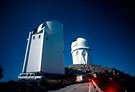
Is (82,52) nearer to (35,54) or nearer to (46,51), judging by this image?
(46,51)

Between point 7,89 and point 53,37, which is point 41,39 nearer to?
point 53,37

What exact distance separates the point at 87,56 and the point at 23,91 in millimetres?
45008

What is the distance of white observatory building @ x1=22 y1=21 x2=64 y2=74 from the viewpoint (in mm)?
22891

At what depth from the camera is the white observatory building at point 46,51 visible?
2289 centimetres

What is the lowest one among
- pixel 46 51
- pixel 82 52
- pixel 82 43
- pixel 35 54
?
pixel 35 54

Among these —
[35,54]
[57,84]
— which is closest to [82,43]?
[35,54]

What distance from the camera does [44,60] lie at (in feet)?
76.0

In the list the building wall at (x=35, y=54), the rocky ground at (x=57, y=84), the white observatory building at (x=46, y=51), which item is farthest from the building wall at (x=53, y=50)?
the rocky ground at (x=57, y=84)

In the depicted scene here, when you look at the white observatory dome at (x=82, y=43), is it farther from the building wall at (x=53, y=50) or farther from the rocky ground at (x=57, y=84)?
the building wall at (x=53, y=50)

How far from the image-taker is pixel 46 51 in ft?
81.7

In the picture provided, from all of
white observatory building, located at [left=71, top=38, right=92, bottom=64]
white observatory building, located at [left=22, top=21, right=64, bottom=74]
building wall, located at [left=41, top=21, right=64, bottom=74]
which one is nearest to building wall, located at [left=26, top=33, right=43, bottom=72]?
white observatory building, located at [left=22, top=21, right=64, bottom=74]

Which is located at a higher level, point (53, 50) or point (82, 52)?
point (82, 52)

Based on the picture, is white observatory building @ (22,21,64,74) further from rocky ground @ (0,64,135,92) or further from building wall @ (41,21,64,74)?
rocky ground @ (0,64,135,92)

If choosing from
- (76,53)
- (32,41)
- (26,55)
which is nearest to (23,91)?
(26,55)
